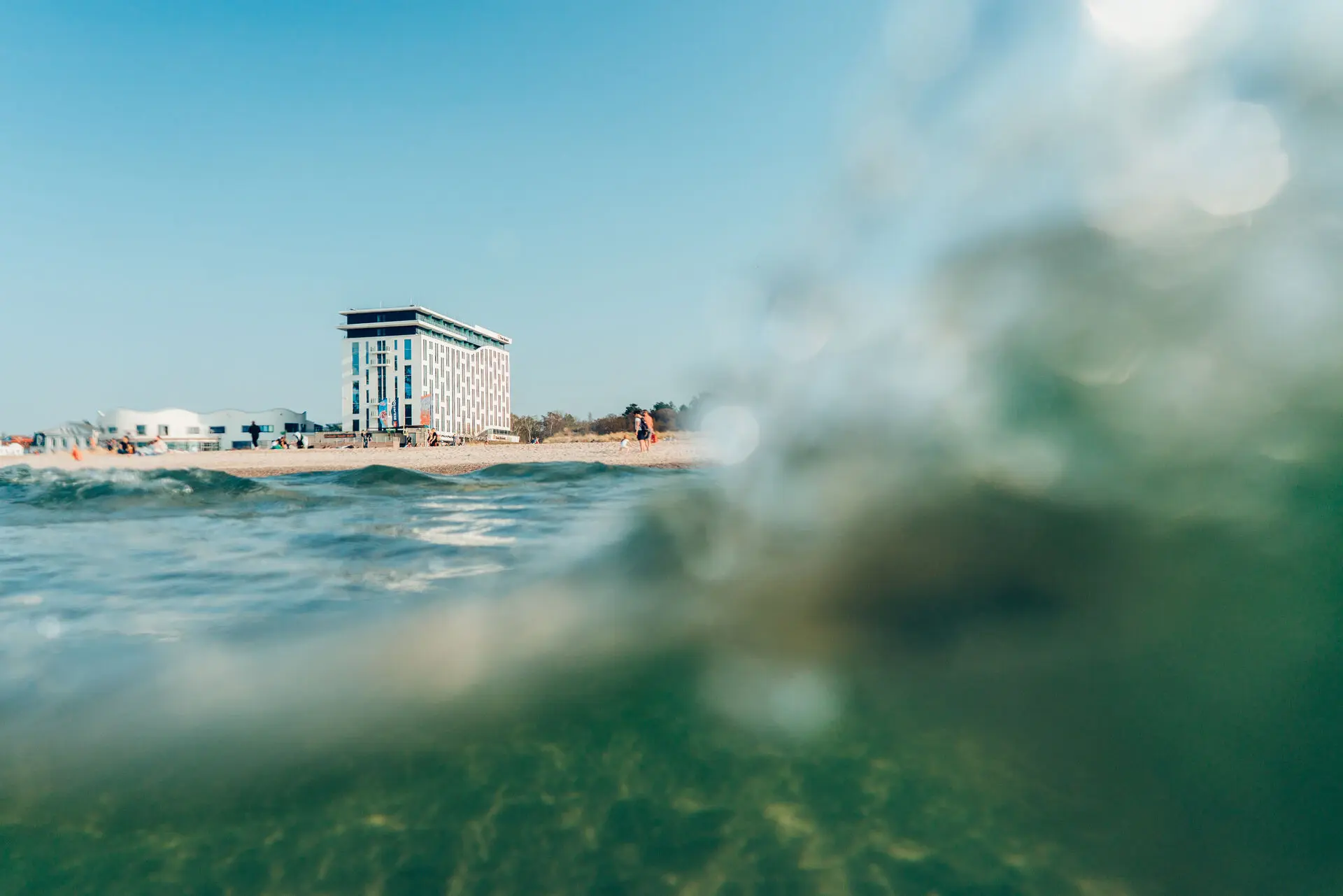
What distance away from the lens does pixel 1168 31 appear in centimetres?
323

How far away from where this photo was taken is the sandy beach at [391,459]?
24.3 metres

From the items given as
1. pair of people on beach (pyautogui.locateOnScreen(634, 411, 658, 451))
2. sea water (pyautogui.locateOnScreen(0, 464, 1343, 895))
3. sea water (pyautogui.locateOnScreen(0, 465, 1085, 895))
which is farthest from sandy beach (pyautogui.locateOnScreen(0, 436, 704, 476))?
sea water (pyautogui.locateOnScreen(0, 465, 1085, 895))

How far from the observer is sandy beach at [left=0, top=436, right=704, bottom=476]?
956 inches

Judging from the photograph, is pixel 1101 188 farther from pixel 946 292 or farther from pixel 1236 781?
pixel 1236 781

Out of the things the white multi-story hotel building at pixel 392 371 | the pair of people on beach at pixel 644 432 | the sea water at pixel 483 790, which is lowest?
the sea water at pixel 483 790

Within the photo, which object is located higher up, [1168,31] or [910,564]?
[1168,31]

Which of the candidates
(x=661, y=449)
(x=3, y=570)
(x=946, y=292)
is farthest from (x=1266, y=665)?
(x=661, y=449)

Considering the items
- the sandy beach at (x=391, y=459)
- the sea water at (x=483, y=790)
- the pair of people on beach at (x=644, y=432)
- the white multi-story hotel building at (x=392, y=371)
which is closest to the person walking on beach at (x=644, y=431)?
the pair of people on beach at (x=644, y=432)

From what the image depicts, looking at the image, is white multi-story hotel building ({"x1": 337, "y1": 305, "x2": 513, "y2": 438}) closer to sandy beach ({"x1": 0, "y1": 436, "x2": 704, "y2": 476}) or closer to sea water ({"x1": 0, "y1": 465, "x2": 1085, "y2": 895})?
sandy beach ({"x1": 0, "y1": 436, "x2": 704, "y2": 476})

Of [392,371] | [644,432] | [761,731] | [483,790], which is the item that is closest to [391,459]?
[644,432]

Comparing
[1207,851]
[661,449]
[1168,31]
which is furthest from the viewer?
[661,449]

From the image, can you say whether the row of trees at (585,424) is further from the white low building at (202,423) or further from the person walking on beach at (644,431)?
the white low building at (202,423)

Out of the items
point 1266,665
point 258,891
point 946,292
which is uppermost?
point 946,292

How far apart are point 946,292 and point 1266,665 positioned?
82.2 inches
